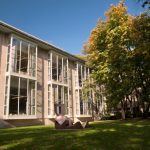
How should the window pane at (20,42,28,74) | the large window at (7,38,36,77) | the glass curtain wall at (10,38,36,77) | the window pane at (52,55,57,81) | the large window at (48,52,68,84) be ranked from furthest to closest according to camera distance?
the window pane at (52,55,57,81), the large window at (48,52,68,84), the window pane at (20,42,28,74), the glass curtain wall at (10,38,36,77), the large window at (7,38,36,77)

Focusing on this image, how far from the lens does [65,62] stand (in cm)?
3003

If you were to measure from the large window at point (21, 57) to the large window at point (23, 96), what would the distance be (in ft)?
3.19

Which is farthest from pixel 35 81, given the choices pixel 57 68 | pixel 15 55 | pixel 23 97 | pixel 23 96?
pixel 57 68

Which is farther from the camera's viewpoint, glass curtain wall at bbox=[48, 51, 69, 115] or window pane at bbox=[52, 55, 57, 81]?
window pane at bbox=[52, 55, 57, 81]

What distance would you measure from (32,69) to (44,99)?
379 centimetres

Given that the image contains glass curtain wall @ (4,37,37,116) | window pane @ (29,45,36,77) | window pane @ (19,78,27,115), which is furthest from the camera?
window pane @ (29,45,36,77)

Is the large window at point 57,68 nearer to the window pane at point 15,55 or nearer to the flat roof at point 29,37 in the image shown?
the flat roof at point 29,37

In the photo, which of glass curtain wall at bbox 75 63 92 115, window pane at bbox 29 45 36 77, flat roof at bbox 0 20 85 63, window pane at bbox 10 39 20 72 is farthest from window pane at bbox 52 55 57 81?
window pane at bbox 10 39 20 72

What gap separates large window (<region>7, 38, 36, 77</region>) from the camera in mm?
21438

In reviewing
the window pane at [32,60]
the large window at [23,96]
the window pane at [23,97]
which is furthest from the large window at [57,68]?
the window pane at [23,97]

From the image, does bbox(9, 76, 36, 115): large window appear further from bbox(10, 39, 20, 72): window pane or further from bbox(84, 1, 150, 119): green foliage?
bbox(84, 1, 150, 119): green foliage

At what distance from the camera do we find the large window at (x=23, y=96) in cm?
2180

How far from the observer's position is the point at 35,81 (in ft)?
77.4

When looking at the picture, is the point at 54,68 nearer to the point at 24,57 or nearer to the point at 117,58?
the point at 24,57
